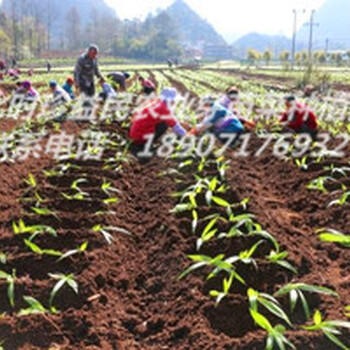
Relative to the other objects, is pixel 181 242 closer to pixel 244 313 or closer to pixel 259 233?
pixel 259 233

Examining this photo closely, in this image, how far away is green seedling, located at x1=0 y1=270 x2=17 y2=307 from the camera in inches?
113

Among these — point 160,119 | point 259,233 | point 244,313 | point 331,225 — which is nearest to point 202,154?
point 160,119

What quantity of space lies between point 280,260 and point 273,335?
95 cm

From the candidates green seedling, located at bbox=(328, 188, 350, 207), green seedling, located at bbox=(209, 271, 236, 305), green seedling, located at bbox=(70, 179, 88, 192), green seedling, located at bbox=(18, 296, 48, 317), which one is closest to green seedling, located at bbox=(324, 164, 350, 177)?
green seedling, located at bbox=(328, 188, 350, 207)

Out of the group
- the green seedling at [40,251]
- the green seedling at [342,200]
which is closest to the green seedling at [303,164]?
the green seedling at [342,200]

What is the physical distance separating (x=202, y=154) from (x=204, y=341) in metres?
3.92

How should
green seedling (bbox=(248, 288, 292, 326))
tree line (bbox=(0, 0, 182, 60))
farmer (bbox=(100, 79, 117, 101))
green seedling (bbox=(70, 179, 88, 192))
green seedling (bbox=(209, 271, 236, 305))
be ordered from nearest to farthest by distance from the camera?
green seedling (bbox=(248, 288, 292, 326)) → green seedling (bbox=(209, 271, 236, 305)) → green seedling (bbox=(70, 179, 88, 192)) → farmer (bbox=(100, 79, 117, 101)) → tree line (bbox=(0, 0, 182, 60))

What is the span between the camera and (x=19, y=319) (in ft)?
8.88

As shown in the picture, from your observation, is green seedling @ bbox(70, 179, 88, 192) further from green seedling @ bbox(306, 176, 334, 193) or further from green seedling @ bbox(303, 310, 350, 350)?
green seedling @ bbox(303, 310, 350, 350)

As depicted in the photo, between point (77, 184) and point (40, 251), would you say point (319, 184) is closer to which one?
point (77, 184)

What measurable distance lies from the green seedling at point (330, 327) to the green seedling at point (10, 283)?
1844 millimetres

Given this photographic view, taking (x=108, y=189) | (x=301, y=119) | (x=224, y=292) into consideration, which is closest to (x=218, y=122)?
(x=301, y=119)

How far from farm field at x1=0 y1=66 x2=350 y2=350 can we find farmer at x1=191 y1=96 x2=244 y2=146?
1113 mm

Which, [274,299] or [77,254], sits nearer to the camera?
[274,299]
